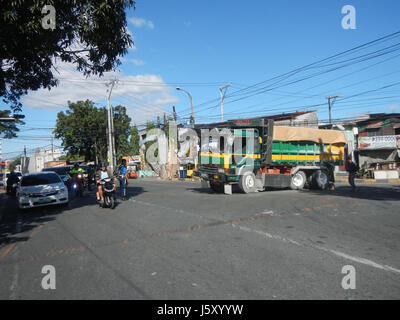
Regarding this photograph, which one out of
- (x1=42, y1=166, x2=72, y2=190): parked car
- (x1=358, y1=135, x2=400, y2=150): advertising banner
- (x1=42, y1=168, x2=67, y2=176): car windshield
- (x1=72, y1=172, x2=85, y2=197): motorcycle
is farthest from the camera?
(x1=358, y1=135, x2=400, y2=150): advertising banner

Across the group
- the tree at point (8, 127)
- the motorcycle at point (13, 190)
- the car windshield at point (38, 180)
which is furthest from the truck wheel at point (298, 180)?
the tree at point (8, 127)

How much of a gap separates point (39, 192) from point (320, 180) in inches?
520

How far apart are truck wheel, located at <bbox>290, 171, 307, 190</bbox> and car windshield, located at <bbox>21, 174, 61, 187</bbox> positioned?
11177mm

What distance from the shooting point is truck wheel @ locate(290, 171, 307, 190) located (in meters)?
16.1

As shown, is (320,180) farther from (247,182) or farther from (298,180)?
(247,182)

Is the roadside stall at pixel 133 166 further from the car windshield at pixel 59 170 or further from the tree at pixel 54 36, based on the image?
the tree at pixel 54 36

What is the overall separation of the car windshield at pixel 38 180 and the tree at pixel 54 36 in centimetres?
358

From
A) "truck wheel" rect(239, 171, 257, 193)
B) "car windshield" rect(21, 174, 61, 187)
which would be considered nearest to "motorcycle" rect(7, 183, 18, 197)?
"car windshield" rect(21, 174, 61, 187)

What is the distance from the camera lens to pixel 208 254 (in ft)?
17.2

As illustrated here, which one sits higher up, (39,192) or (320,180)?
(39,192)

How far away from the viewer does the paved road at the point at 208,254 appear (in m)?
3.82

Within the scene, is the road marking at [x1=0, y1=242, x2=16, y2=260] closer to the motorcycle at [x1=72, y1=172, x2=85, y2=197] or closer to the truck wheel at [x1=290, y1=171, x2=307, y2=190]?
the motorcycle at [x1=72, y1=172, x2=85, y2=197]

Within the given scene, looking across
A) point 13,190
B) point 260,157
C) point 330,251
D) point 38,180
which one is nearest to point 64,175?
point 13,190
